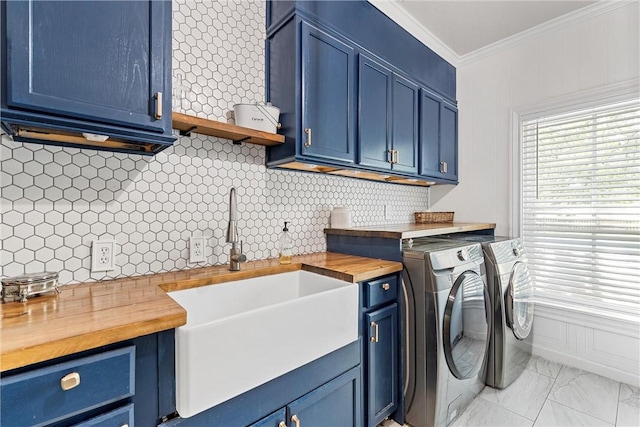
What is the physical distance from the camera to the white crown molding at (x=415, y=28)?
2.31m

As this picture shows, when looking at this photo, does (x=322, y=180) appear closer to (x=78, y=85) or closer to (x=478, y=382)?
(x=78, y=85)

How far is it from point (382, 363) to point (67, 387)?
1371 millimetres

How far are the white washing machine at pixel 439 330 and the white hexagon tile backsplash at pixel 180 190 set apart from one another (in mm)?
791

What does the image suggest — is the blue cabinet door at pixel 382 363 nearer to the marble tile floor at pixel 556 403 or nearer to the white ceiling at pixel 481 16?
the marble tile floor at pixel 556 403

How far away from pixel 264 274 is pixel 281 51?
1286mm

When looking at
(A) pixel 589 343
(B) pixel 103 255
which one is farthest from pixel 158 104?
(A) pixel 589 343

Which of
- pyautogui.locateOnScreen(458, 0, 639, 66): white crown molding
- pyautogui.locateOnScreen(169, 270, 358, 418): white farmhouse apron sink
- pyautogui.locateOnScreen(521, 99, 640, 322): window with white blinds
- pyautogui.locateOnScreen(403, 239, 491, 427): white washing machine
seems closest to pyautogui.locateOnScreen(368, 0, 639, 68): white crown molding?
pyautogui.locateOnScreen(458, 0, 639, 66): white crown molding

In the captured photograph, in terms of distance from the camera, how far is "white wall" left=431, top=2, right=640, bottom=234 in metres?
2.21

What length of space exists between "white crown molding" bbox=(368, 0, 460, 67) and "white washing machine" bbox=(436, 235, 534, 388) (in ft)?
6.15

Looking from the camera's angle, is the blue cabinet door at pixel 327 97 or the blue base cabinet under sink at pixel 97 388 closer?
the blue base cabinet under sink at pixel 97 388

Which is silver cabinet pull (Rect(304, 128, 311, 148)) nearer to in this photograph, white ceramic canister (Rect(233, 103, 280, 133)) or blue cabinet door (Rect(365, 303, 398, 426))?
white ceramic canister (Rect(233, 103, 280, 133))

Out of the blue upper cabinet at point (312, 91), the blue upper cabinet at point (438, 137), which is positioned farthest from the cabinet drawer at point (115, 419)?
the blue upper cabinet at point (438, 137)

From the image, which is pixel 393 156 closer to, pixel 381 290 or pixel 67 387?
pixel 381 290

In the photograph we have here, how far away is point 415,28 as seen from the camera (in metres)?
2.57
